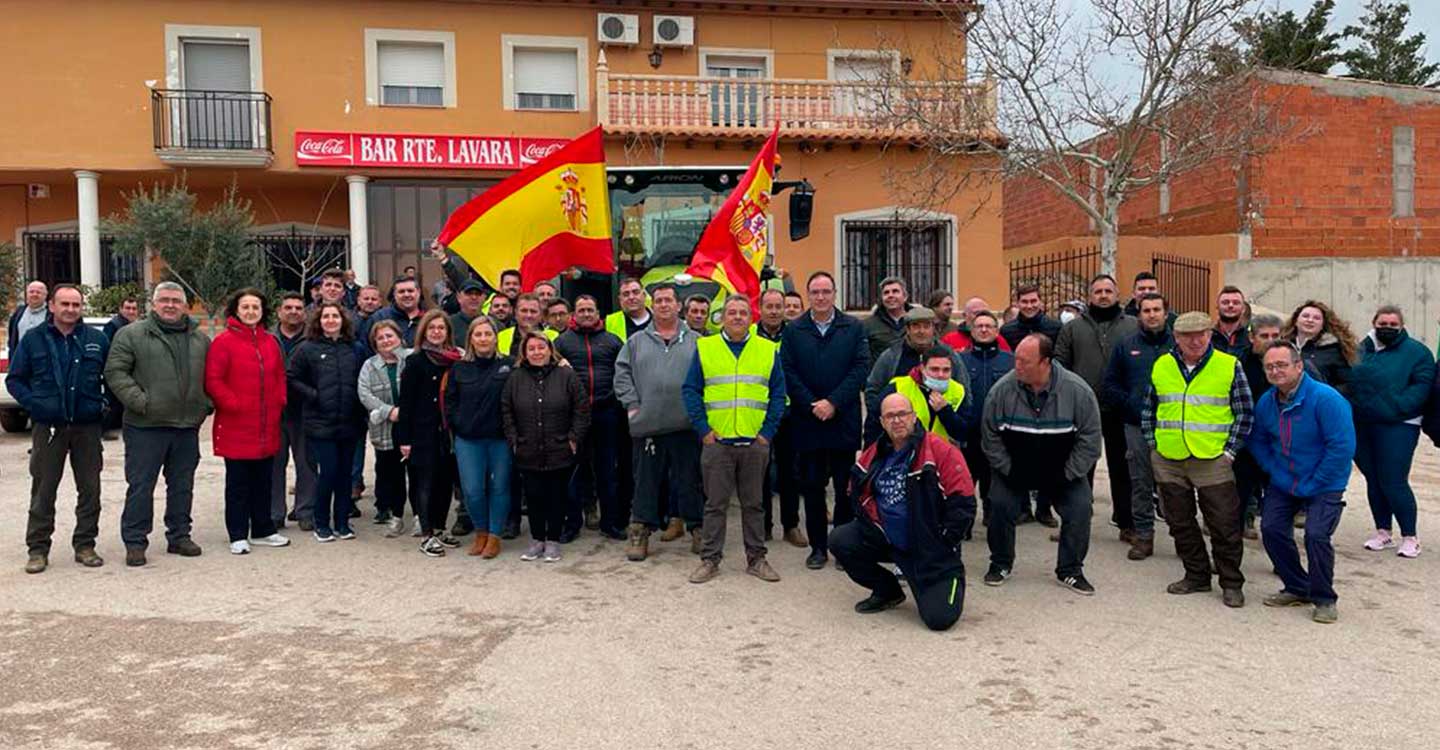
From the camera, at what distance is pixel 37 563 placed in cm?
661

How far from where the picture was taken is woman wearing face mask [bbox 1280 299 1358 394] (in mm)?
7145

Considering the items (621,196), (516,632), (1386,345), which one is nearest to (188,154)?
(621,196)

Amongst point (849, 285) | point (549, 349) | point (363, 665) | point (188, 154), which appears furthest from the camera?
point (849, 285)

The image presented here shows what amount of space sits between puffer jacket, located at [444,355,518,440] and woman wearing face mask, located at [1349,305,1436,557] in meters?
5.63

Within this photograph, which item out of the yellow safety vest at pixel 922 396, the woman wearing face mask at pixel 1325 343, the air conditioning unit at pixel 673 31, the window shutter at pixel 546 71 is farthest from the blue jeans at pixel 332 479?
the air conditioning unit at pixel 673 31

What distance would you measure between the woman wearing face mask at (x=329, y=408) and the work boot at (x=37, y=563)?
5.30ft

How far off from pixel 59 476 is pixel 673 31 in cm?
1572

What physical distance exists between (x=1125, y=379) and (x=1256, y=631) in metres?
2.08

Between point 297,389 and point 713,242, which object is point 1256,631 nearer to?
point 713,242

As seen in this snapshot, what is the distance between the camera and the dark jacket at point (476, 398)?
7.03 meters

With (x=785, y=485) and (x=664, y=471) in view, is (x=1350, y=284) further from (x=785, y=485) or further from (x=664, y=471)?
(x=664, y=471)

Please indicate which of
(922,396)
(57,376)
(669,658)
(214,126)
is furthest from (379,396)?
(214,126)

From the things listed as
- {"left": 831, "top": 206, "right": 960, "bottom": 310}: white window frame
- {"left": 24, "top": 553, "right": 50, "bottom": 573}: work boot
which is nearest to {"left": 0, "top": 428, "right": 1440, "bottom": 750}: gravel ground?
{"left": 24, "top": 553, "right": 50, "bottom": 573}: work boot

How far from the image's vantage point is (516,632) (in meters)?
5.43
